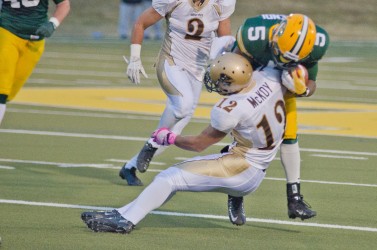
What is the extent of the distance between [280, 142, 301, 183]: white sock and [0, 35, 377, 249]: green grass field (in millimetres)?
356

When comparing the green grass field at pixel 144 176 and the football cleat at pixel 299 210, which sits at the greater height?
the football cleat at pixel 299 210

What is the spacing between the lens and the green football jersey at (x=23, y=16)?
33.2 ft

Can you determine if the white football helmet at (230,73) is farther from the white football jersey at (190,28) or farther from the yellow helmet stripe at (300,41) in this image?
the white football jersey at (190,28)

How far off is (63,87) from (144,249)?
11873 mm

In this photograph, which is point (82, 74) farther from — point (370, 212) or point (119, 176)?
point (370, 212)

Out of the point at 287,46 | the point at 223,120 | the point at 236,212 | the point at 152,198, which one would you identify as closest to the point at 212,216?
the point at 236,212

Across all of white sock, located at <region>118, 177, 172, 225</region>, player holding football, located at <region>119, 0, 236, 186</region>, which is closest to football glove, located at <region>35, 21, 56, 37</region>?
player holding football, located at <region>119, 0, 236, 186</region>

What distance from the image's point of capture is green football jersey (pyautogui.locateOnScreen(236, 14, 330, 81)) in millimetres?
7594

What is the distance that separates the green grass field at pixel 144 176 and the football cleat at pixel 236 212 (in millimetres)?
52

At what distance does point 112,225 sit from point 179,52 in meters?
2.73

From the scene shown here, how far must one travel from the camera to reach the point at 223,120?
7.34m

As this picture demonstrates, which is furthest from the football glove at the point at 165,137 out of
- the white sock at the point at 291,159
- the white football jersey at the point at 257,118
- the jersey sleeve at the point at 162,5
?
the jersey sleeve at the point at 162,5

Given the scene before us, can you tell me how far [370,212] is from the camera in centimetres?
887

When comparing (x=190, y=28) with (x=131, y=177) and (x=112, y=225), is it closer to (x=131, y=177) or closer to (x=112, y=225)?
(x=131, y=177)
